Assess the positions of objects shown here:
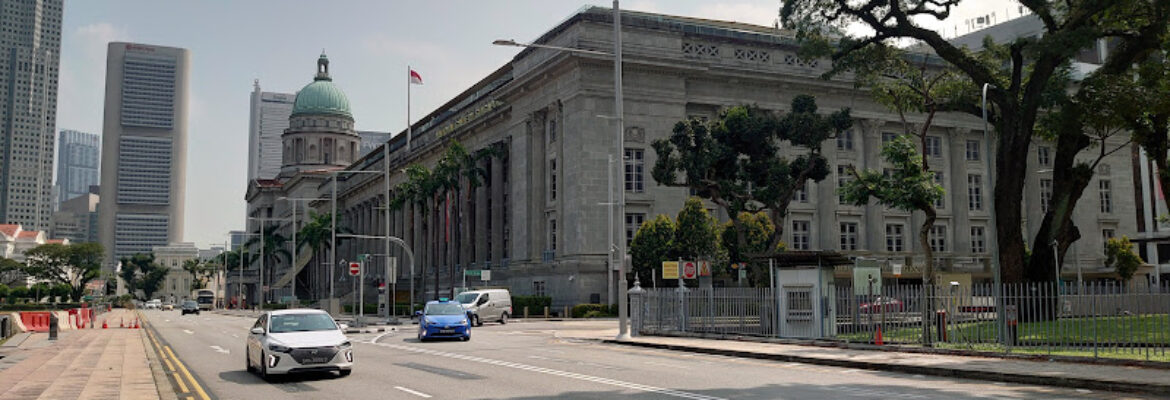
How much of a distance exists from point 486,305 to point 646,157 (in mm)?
16630

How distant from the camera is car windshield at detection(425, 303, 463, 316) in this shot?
3438 centimetres

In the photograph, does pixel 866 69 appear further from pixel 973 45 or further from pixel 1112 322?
pixel 973 45

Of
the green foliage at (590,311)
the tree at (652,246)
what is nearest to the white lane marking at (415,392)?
the tree at (652,246)

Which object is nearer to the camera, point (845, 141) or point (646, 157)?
point (646, 157)

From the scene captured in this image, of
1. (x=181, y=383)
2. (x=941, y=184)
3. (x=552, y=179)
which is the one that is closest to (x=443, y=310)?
(x=181, y=383)

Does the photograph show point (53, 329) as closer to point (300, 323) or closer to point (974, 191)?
point (300, 323)

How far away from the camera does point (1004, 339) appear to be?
2356 cm

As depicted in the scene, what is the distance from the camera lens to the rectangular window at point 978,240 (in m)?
72.1

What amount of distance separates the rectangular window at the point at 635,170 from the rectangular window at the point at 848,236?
1645 cm

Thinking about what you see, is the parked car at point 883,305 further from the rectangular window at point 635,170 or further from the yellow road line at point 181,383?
the rectangular window at point 635,170

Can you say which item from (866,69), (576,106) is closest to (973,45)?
(576,106)

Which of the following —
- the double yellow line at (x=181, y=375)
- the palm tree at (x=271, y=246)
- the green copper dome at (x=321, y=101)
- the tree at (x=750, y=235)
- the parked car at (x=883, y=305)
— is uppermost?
the green copper dome at (x=321, y=101)

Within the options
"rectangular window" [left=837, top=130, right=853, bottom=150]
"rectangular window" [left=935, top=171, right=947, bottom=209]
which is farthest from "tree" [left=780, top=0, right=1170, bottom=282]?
"rectangular window" [left=935, top=171, right=947, bottom=209]

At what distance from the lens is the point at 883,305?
25.3 meters
